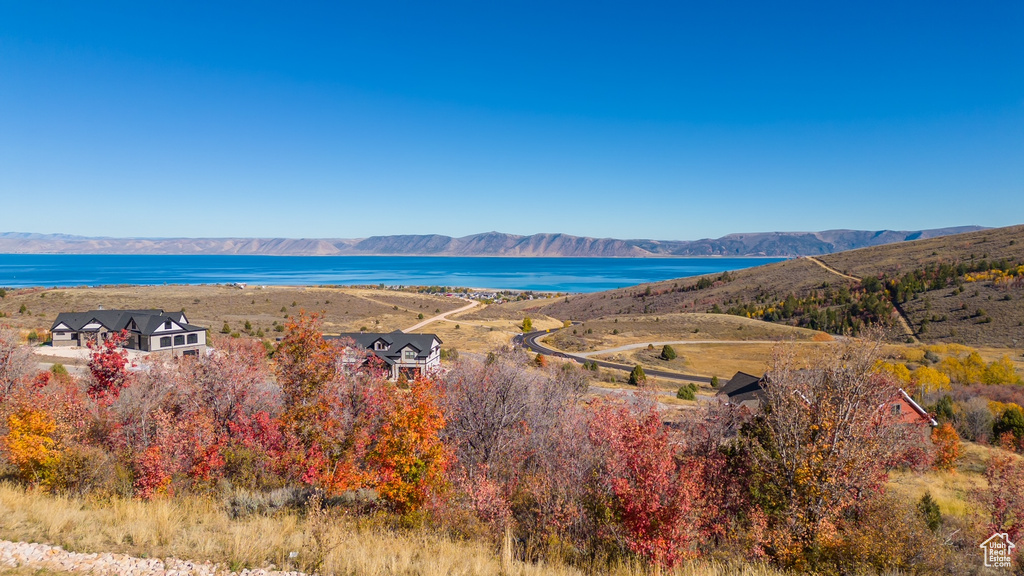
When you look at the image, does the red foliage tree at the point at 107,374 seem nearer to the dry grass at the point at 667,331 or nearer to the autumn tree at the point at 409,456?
the autumn tree at the point at 409,456

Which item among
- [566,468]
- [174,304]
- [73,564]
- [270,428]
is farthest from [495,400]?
[174,304]

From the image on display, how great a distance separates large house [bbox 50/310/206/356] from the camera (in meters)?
53.2

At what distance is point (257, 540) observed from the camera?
9.49m

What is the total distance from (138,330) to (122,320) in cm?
455

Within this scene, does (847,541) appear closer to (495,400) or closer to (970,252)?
(495,400)

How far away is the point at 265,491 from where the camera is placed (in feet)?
47.2

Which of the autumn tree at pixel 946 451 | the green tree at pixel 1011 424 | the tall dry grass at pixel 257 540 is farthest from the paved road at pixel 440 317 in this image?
the tall dry grass at pixel 257 540

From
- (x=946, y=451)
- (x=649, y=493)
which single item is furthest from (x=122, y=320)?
(x=946, y=451)

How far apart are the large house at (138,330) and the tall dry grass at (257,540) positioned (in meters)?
49.9

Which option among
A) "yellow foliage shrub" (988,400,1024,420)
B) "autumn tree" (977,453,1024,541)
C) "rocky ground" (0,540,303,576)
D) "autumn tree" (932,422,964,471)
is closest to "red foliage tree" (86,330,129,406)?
"rocky ground" (0,540,303,576)

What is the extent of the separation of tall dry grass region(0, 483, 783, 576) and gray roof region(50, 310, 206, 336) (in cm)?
5064

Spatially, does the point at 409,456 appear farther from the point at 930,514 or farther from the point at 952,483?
the point at 952,483

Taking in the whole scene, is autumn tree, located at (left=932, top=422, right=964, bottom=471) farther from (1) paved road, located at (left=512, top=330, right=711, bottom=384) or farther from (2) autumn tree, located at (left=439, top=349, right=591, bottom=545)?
(1) paved road, located at (left=512, top=330, right=711, bottom=384)

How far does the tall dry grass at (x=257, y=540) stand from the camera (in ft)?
28.8
